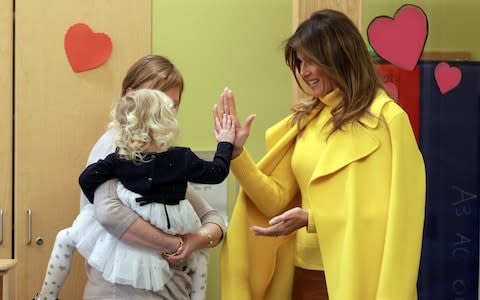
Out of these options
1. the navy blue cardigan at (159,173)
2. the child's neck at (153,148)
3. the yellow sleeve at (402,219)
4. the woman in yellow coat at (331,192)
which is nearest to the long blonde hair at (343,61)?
the woman in yellow coat at (331,192)

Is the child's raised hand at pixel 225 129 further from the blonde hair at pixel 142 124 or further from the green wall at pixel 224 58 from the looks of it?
the green wall at pixel 224 58

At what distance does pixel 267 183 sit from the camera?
214 cm

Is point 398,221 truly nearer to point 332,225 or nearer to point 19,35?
point 332,225

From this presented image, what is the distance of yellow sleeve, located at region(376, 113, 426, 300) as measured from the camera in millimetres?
1896

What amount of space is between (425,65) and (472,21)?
30 cm

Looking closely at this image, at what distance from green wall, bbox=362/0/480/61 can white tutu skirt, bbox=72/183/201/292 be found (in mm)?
1341

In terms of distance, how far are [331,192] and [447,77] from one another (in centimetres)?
131

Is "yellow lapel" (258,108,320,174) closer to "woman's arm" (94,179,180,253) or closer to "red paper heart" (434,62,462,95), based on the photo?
"woman's arm" (94,179,180,253)

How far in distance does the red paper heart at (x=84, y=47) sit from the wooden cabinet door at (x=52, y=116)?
0.07ft

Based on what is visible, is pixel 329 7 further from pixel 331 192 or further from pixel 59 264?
pixel 59 264

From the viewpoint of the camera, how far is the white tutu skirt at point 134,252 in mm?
2041

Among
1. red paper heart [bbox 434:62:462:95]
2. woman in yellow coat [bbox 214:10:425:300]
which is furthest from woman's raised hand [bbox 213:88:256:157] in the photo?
red paper heart [bbox 434:62:462:95]

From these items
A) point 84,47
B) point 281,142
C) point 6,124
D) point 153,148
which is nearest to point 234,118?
point 281,142

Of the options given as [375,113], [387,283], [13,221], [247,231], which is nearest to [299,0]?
[375,113]
